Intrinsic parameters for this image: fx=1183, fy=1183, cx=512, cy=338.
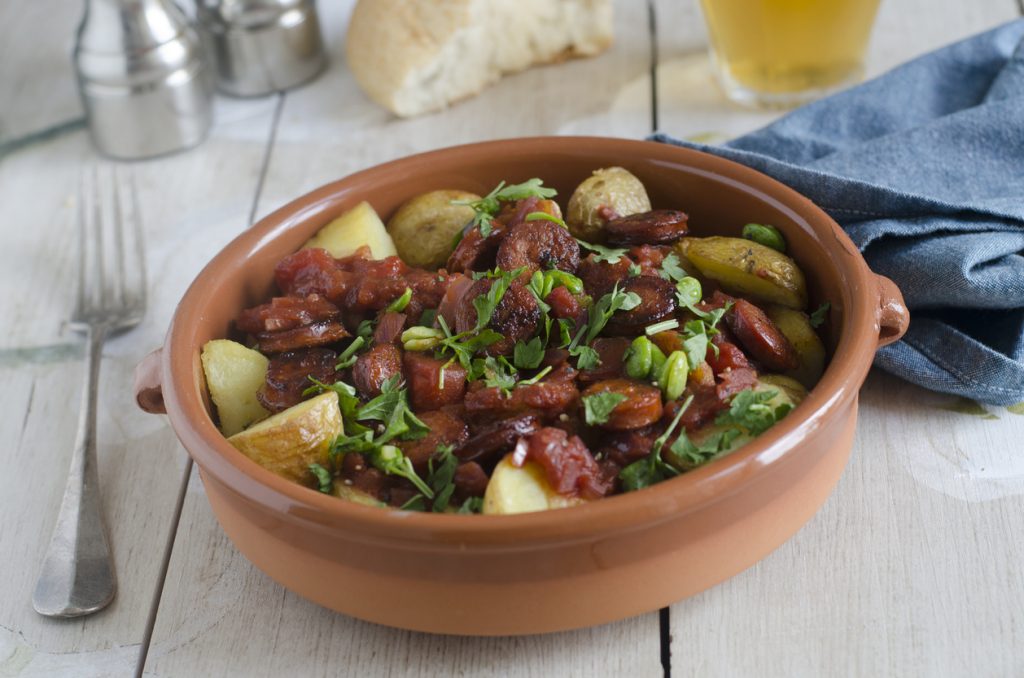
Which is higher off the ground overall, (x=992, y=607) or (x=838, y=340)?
(x=838, y=340)

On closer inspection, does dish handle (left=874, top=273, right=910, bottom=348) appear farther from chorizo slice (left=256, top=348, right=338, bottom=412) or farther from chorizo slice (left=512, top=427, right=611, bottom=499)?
chorizo slice (left=256, top=348, right=338, bottom=412)

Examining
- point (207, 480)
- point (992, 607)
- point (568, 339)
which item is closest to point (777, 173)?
point (568, 339)

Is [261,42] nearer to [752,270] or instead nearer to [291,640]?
[752,270]

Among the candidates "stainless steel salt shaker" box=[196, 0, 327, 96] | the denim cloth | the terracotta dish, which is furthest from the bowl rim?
"stainless steel salt shaker" box=[196, 0, 327, 96]

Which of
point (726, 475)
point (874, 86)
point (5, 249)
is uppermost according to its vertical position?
point (726, 475)

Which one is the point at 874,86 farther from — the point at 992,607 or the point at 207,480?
the point at 207,480
